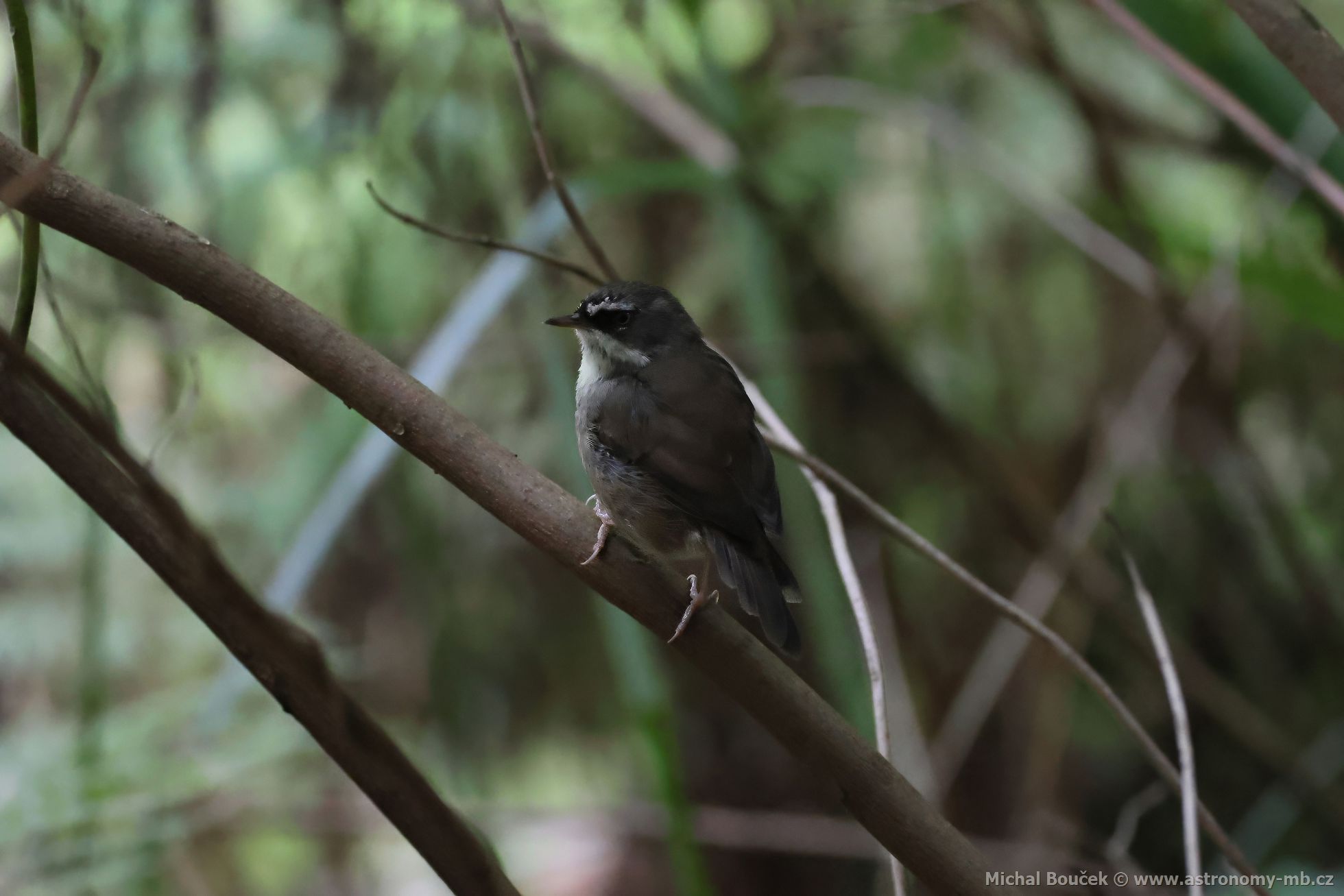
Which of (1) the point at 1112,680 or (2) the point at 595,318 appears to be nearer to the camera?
(2) the point at 595,318

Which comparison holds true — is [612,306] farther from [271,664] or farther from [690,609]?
[271,664]

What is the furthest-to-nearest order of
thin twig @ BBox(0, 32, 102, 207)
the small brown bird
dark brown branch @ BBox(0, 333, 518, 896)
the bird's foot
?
the small brown bird
the bird's foot
dark brown branch @ BBox(0, 333, 518, 896)
thin twig @ BBox(0, 32, 102, 207)

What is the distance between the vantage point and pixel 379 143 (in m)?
3.33

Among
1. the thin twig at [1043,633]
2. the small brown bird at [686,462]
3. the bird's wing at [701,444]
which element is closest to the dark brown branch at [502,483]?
the thin twig at [1043,633]

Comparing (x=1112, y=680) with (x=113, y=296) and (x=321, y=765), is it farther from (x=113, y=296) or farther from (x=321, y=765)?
(x=113, y=296)

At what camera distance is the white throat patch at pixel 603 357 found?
224 centimetres

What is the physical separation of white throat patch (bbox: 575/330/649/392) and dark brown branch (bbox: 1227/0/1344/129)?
123cm

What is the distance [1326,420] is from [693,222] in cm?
235

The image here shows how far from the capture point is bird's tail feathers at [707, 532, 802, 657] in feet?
5.65

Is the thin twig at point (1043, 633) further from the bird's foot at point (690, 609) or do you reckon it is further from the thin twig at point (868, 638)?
the bird's foot at point (690, 609)

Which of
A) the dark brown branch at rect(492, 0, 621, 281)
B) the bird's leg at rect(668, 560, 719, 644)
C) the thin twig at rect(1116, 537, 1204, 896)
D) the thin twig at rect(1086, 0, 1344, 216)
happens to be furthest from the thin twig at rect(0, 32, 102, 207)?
the thin twig at rect(1086, 0, 1344, 216)

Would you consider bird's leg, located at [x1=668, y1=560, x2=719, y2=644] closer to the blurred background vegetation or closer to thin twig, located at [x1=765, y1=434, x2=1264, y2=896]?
thin twig, located at [x1=765, y1=434, x2=1264, y2=896]

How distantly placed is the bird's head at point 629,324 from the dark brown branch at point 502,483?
3.55ft

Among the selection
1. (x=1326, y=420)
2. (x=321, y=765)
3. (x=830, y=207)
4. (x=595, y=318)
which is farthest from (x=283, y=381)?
(x=1326, y=420)
